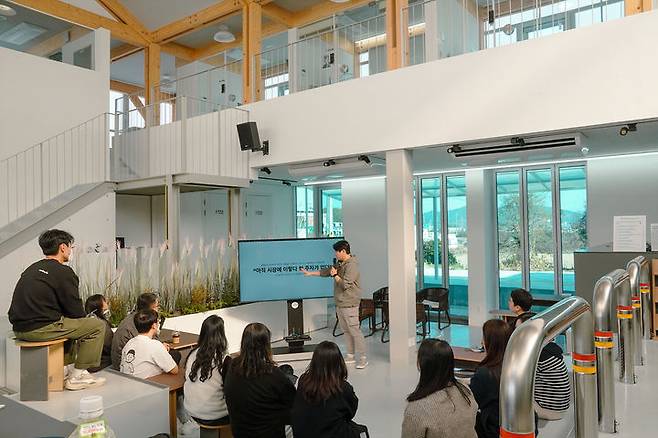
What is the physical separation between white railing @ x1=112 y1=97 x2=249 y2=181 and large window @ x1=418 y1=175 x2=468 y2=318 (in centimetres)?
412

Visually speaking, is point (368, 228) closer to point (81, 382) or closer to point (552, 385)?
point (552, 385)

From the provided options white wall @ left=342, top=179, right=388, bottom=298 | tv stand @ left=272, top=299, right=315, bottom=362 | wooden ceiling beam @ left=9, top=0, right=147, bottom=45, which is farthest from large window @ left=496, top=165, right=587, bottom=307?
wooden ceiling beam @ left=9, top=0, right=147, bottom=45

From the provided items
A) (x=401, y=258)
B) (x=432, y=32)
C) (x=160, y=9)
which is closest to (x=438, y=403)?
(x=401, y=258)

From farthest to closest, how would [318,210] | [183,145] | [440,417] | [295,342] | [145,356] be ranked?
[318,210] → [183,145] → [295,342] → [145,356] → [440,417]

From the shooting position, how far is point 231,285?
705 cm

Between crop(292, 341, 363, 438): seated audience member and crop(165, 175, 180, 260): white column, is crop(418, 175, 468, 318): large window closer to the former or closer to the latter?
crop(165, 175, 180, 260): white column

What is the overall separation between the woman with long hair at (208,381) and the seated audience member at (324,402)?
731 millimetres

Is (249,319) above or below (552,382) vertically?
below

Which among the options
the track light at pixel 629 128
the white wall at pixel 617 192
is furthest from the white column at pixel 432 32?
the white wall at pixel 617 192

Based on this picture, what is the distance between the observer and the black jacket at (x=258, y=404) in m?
2.83

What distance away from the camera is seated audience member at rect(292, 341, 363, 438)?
2.57 m

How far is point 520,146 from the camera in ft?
19.5

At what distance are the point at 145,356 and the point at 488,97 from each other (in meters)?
4.48

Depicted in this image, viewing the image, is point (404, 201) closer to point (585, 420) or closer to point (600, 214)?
point (600, 214)
